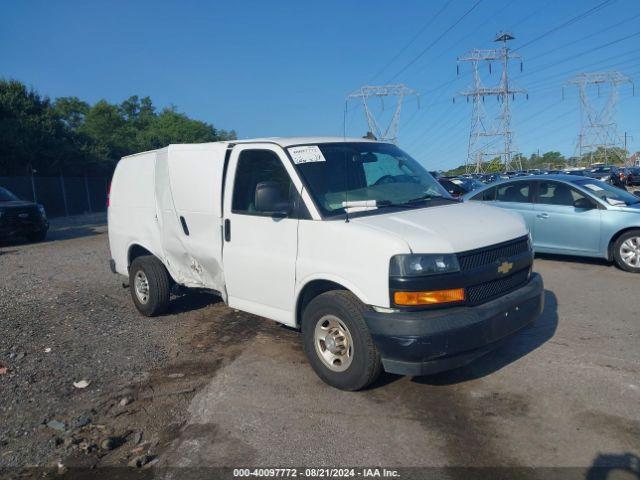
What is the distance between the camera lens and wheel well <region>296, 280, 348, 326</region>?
4402mm

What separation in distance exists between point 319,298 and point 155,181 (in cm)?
301

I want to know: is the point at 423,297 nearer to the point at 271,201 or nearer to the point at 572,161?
the point at 271,201

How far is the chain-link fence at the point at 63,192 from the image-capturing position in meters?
26.5

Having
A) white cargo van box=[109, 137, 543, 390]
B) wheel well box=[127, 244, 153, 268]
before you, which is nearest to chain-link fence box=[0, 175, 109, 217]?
wheel well box=[127, 244, 153, 268]

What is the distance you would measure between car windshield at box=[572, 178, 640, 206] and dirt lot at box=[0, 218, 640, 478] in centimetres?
261

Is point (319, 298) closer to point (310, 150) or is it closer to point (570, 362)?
point (310, 150)

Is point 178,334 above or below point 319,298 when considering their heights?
below

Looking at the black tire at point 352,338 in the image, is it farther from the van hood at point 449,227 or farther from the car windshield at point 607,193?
the car windshield at point 607,193

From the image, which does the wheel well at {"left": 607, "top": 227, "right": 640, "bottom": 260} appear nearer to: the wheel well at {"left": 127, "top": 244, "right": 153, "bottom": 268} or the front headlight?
the front headlight

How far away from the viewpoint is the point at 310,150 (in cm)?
484

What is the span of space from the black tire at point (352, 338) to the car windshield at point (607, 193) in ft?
21.2

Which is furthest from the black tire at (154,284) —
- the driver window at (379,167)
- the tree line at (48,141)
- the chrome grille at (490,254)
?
the tree line at (48,141)

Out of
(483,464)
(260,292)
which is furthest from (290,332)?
(483,464)

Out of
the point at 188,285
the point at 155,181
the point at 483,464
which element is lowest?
the point at 483,464
